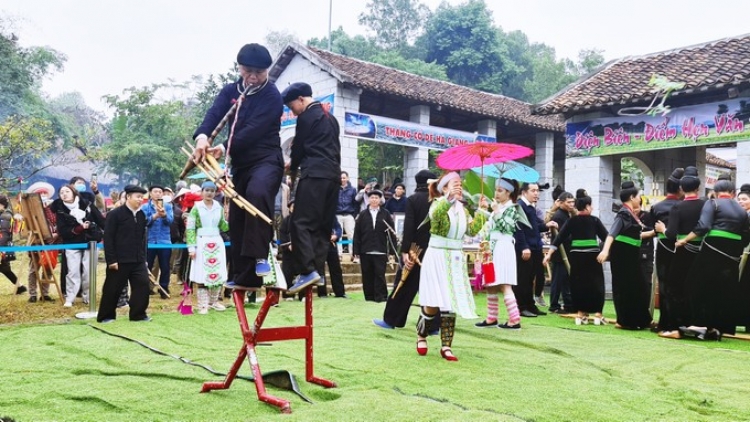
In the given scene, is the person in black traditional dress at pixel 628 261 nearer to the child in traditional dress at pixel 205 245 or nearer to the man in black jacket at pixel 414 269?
the man in black jacket at pixel 414 269

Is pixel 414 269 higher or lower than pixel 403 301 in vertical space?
higher

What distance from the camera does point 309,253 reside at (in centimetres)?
392

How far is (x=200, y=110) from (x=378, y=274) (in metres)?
23.2

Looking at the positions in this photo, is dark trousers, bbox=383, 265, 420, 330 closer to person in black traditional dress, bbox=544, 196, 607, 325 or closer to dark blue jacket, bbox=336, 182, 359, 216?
person in black traditional dress, bbox=544, 196, 607, 325

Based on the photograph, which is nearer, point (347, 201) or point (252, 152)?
point (252, 152)

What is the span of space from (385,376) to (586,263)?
481cm

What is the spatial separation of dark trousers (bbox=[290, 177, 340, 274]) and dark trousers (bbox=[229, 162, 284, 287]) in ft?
0.52

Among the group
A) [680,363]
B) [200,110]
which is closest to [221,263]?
[680,363]

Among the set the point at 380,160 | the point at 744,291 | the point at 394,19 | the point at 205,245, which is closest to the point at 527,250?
the point at 744,291

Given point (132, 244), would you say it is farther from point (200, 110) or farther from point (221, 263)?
point (200, 110)

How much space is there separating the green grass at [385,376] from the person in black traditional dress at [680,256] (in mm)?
350

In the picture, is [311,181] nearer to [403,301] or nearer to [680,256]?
[403,301]

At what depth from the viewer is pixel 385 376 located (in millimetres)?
4730

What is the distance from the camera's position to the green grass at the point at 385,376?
3760 mm
